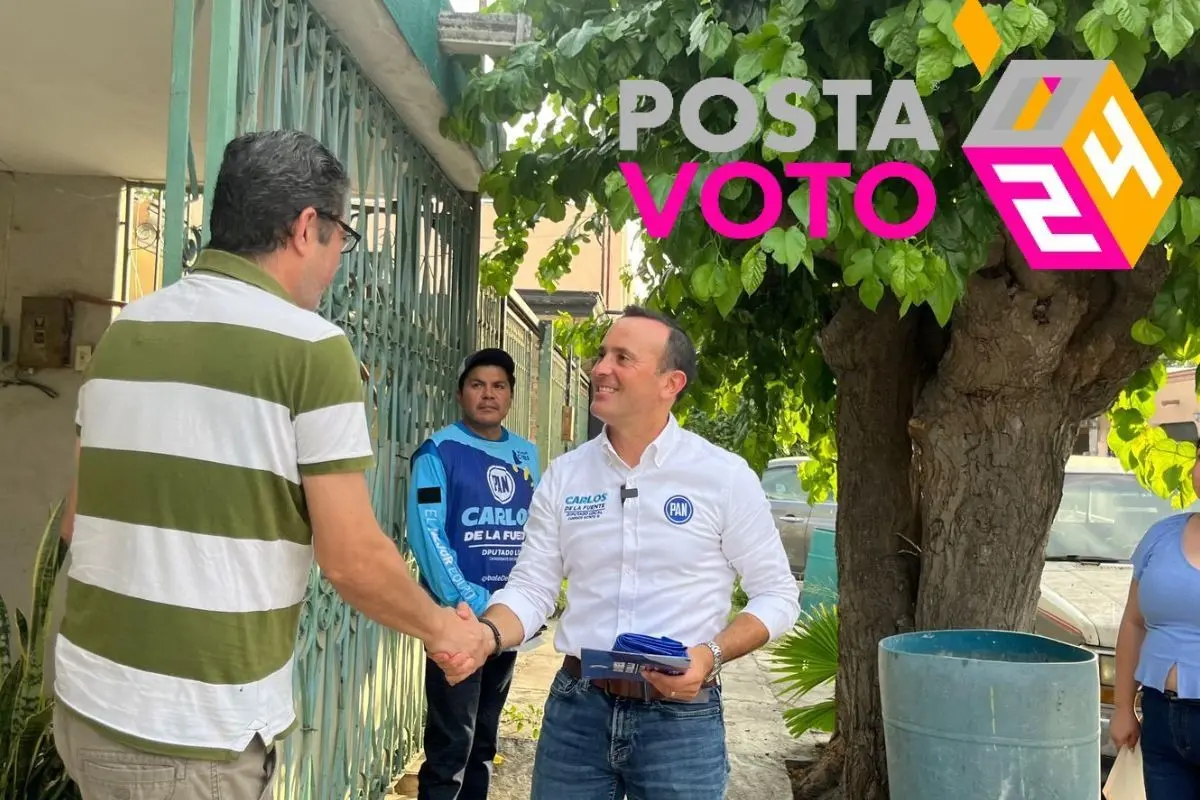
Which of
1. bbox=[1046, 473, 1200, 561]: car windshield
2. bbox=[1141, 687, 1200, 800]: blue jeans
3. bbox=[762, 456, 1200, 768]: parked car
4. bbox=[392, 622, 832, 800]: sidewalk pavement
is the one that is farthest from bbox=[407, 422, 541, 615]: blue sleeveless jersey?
bbox=[1046, 473, 1200, 561]: car windshield

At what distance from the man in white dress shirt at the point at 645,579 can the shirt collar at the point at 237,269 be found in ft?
3.13

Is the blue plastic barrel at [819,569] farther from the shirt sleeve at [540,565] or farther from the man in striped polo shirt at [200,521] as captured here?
the man in striped polo shirt at [200,521]

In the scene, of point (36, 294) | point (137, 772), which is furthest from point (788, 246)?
point (36, 294)

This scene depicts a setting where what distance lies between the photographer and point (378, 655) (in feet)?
14.1

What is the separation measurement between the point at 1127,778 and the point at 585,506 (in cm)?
258

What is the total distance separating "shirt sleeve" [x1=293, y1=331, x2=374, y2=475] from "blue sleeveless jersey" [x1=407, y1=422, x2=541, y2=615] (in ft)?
6.31

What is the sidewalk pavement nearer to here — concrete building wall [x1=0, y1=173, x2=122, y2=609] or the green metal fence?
the green metal fence

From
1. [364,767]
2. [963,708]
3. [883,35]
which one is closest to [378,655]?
[364,767]

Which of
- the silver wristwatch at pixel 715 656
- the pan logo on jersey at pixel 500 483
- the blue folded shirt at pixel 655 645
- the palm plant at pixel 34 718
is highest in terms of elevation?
the pan logo on jersey at pixel 500 483

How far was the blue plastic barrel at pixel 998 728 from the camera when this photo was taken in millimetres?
3303

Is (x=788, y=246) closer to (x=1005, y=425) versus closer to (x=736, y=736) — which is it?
(x=1005, y=425)

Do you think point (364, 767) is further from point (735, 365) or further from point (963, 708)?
point (735, 365)

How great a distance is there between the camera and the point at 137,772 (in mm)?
1646

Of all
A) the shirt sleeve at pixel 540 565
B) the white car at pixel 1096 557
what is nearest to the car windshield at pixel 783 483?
the white car at pixel 1096 557
